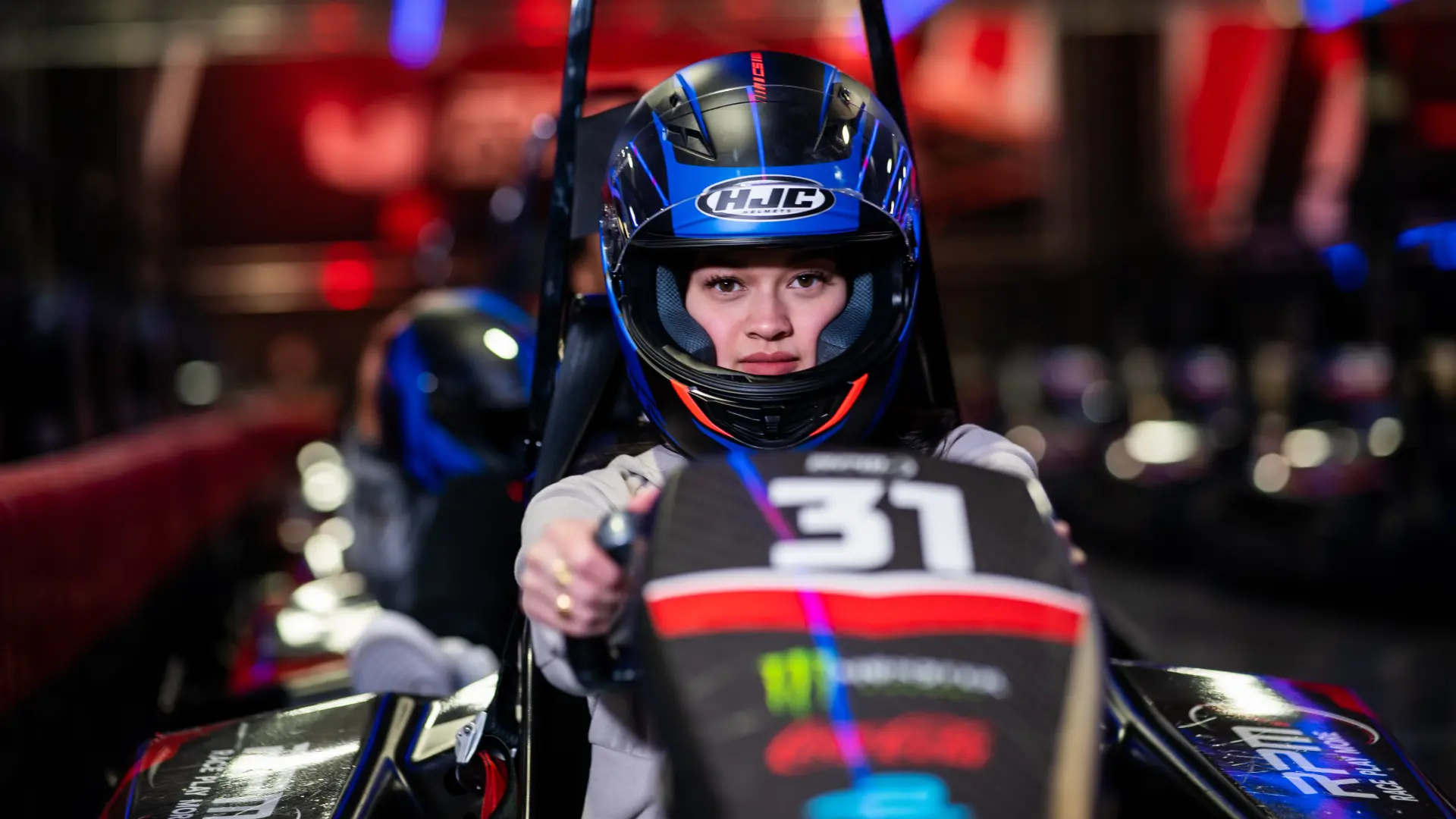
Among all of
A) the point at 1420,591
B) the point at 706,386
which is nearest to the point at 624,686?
the point at 706,386

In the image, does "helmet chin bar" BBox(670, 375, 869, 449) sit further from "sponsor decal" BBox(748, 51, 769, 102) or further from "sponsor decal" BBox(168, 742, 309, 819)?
"sponsor decal" BBox(168, 742, 309, 819)

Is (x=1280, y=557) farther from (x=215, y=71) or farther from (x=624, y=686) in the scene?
(x=215, y=71)

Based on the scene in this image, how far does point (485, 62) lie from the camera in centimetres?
1215

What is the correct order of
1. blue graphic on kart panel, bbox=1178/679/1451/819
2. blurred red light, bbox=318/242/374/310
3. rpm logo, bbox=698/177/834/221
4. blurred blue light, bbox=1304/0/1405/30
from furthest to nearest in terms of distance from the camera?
blurred red light, bbox=318/242/374/310 → blurred blue light, bbox=1304/0/1405/30 → rpm logo, bbox=698/177/834/221 → blue graphic on kart panel, bbox=1178/679/1451/819

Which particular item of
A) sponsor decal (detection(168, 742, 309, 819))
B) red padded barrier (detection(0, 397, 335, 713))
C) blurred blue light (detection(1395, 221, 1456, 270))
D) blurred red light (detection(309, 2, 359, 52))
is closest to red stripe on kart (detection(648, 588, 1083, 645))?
sponsor decal (detection(168, 742, 309, 819))

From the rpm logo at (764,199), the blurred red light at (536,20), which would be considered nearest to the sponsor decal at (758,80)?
the rpm logo at (764,199)

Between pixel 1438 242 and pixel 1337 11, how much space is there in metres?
4.56

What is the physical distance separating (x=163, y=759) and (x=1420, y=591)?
4756 millimetres

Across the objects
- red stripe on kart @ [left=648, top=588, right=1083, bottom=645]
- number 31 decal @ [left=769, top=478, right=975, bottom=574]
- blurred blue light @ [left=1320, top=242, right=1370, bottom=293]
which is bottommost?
blurred blue light @ [left=1320, top=242, right=1370, bottom=293]

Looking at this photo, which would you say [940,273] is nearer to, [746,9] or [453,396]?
[746,9]

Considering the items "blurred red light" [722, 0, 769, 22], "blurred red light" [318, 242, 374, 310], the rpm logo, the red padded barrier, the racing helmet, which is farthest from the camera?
"blurred red light" [318, 242, 374, 310]

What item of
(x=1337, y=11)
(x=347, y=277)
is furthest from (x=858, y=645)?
(x=347, y=277)

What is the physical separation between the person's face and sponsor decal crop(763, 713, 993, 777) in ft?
2.04

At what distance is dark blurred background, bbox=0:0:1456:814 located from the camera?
4.15m
